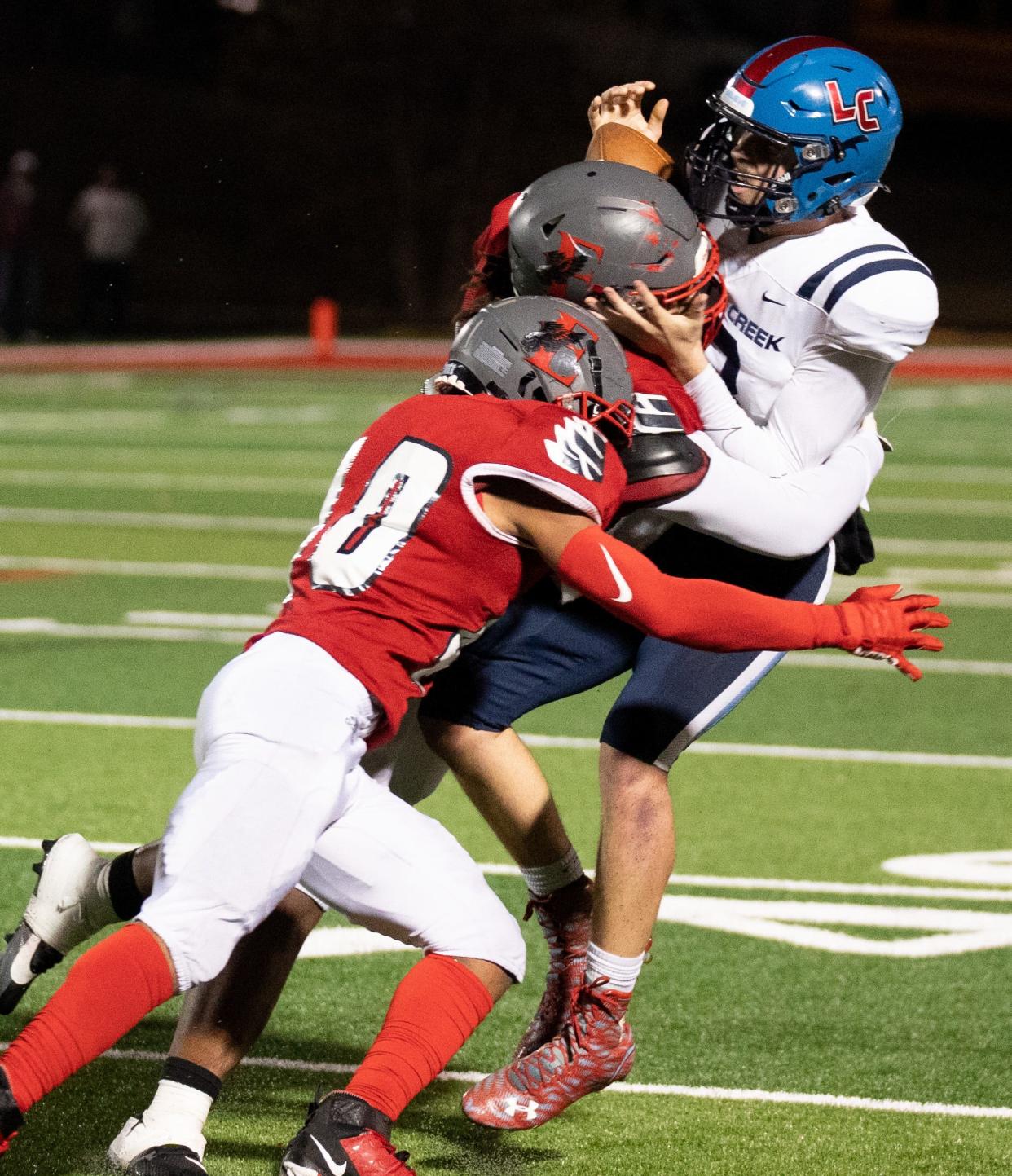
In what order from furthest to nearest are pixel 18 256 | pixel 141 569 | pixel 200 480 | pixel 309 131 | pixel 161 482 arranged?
1. pixel 309 131
2. pixel 18 256
3. pixel 200 480
4. pixel 161 482
5. pixel 141 569

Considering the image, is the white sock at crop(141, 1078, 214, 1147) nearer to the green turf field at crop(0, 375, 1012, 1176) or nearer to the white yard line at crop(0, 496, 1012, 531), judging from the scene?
the green turf field at crop(0, 375, 1012, 1176)

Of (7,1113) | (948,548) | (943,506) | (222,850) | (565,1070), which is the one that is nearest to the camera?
(7,1113)

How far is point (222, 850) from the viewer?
10.4 ft

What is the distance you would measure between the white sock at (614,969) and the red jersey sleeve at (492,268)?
127 centimetres

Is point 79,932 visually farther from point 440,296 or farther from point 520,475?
point 440,296

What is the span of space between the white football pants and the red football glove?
0.73m

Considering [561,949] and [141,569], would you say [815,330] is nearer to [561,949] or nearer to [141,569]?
[561,949]

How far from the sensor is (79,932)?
3.86m

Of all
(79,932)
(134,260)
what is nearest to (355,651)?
(79,932)

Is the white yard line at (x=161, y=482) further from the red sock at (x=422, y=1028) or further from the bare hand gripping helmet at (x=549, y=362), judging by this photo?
the red sock at (x=422, y=1028)

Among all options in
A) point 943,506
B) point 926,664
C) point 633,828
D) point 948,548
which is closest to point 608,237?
point 633,828

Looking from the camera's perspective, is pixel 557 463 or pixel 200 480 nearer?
pixel 557 463

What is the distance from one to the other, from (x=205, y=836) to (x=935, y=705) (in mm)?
5292

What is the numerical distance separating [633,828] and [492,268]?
1.14 meters
